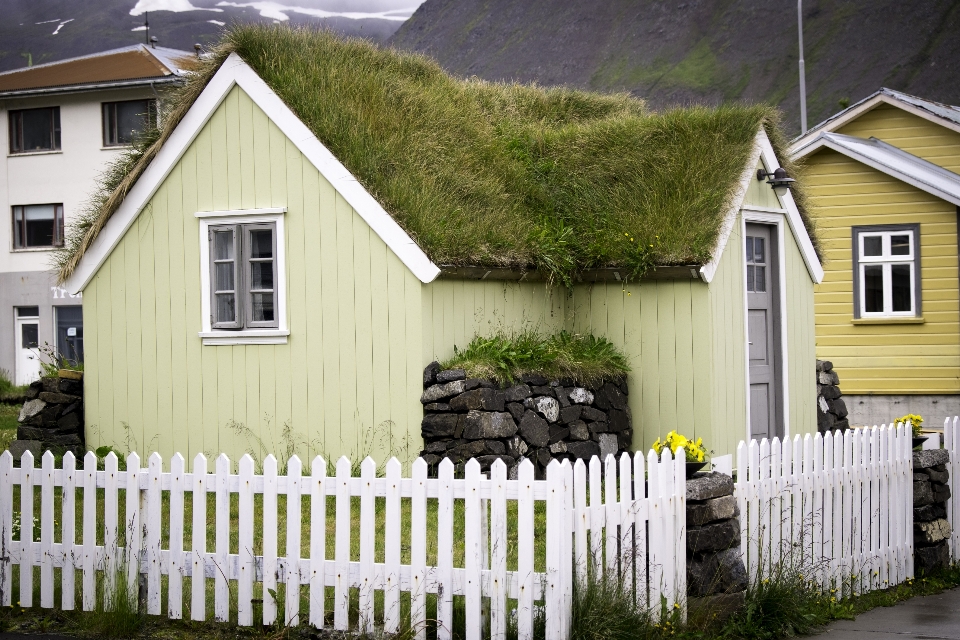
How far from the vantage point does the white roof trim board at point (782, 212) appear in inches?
492

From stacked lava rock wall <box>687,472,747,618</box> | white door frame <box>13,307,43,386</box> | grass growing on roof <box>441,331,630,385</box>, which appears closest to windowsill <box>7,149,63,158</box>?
white door frame <box>13,307,43,386</box>

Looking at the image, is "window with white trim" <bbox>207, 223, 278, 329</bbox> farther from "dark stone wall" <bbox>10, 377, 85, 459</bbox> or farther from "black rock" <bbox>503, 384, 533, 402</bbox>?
"black rock" <bbox>503, 384, 533, 402</bbox>

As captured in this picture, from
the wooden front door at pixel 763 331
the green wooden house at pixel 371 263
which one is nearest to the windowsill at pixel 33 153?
the green wooden house at pixel 371 263

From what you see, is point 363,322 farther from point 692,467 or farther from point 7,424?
point 7,424

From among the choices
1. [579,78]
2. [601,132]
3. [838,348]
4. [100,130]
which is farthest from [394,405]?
[579,78]

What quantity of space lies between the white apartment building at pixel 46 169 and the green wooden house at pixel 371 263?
84.1 ft

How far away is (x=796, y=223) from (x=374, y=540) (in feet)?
29.5

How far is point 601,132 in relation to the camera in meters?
14.5

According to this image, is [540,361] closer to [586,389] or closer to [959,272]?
[586,389]

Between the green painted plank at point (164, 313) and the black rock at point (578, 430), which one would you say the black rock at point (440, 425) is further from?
the green painted plank at point (164, 313)

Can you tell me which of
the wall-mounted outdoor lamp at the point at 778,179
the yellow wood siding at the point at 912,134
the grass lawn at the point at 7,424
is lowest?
the grass lawn at the point at 7,424

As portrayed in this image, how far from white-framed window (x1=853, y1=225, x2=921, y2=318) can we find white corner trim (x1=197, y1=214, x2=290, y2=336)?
11.5 meters

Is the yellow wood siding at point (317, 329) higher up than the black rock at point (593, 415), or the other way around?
the yellow wood siding at point (317, 329)

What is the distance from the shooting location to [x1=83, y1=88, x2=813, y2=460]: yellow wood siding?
11.9 meters
